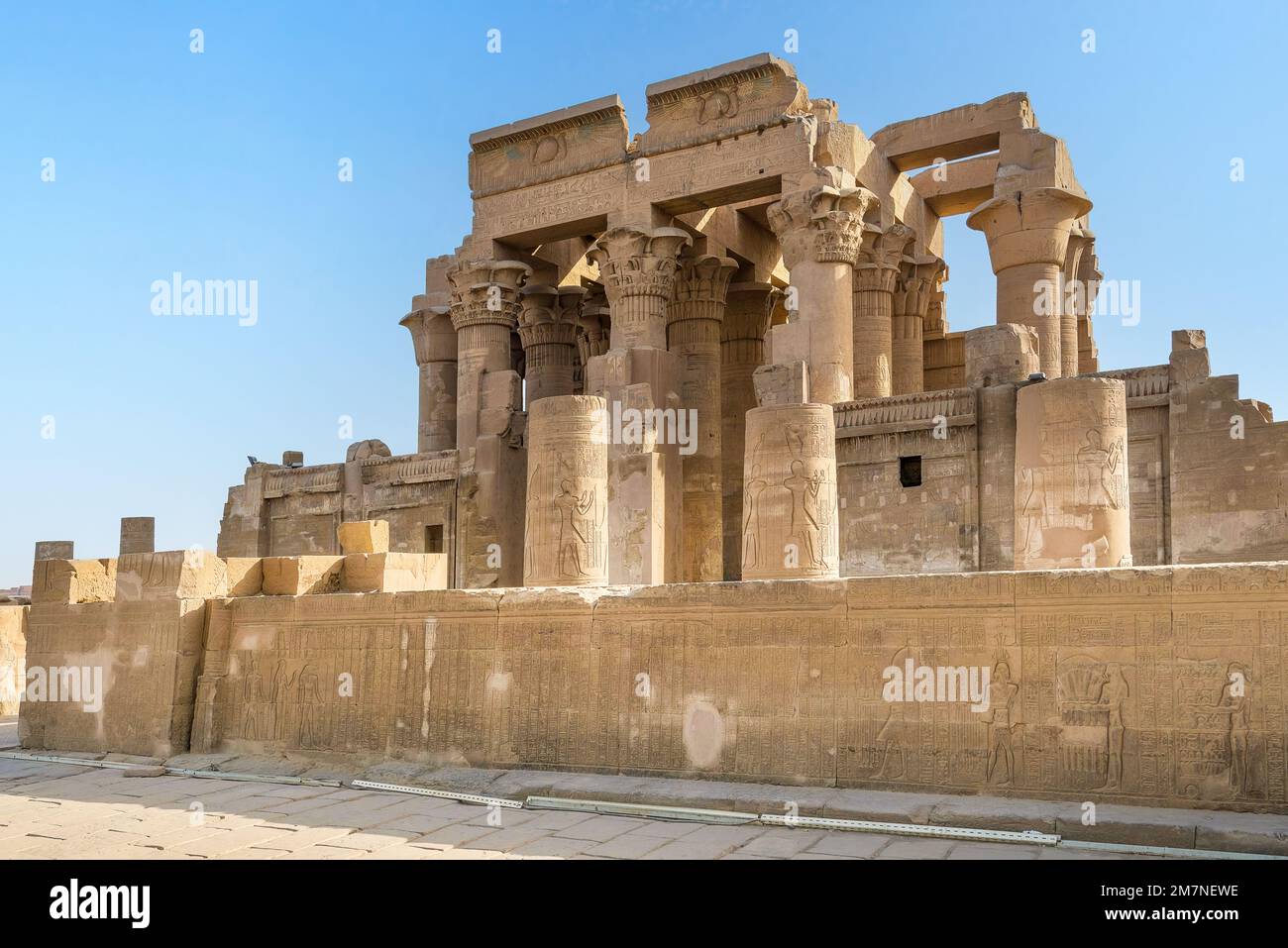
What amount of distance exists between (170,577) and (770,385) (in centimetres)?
792

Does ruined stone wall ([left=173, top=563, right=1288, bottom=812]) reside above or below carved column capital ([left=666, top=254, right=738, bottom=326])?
below

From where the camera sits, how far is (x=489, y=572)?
18844 millimetres

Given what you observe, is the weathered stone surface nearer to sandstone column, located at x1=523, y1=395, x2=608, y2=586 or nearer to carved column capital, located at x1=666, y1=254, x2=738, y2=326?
sandstone column, located at x1=523, y1=395, x2=608, y2=586

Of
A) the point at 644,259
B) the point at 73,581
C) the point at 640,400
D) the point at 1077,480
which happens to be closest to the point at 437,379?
the point at 644,259

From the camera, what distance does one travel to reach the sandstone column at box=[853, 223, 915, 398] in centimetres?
1828

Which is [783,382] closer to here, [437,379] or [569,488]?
[569,488]

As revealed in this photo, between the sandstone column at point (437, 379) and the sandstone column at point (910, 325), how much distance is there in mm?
8154

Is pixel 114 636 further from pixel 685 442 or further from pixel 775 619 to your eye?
pixel 685 442

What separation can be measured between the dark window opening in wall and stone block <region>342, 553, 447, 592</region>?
7015 millimetres

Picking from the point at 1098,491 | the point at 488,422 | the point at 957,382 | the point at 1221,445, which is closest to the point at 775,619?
the point at 1098,491

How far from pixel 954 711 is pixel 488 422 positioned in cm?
1385

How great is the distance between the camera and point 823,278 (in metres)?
16.2

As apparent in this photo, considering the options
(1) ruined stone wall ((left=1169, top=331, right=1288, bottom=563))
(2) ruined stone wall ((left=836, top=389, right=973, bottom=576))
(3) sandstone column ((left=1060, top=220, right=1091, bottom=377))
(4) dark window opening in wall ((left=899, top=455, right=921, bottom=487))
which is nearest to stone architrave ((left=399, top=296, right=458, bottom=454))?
(2) ruined stone wall ((left=836, top=389, right=973, bottom=576))

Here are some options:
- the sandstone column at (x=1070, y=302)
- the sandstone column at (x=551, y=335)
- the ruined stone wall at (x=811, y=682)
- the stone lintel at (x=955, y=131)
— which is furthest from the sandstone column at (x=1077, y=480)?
the sandstone column at (x=551, y=335)
